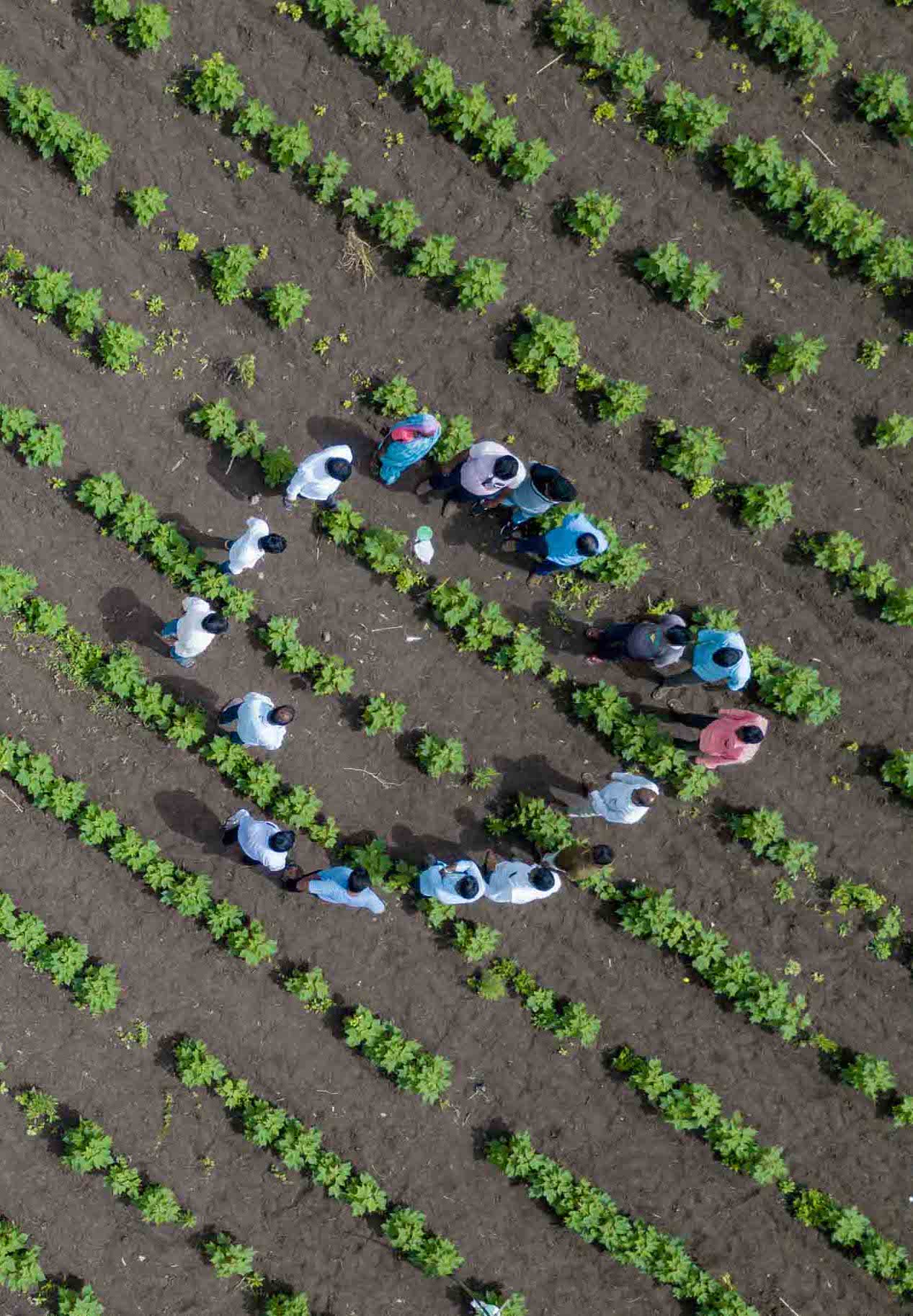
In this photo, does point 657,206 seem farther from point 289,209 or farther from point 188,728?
point 188,728

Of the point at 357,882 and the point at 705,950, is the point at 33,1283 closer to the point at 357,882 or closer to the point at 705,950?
the point at 357,882

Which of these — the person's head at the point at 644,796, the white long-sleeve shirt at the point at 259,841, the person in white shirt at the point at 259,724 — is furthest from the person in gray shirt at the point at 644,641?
the white long-sleeve shirt at the point at 259,841

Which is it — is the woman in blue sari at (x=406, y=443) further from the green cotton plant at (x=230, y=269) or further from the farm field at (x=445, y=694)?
the green cotton plant at (x=230, y=269)

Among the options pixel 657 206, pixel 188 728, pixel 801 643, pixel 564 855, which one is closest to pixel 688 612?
pixel 801 643

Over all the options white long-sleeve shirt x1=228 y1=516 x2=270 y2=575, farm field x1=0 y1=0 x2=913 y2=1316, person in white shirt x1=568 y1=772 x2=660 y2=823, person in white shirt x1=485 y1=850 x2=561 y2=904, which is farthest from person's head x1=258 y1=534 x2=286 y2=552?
person in white shirt x1=568 y1=772 x2=660 y2=823

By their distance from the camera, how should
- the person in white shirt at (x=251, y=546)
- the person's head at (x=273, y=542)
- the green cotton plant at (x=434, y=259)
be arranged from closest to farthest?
1. the person's head at (x=273, y=542)
2. the person in white shirt at (x=251, y=546)
3. the green cotton plant at (x=434, y=259)

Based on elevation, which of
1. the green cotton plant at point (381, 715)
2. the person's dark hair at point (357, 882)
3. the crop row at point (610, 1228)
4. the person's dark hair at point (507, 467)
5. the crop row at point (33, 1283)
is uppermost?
the person's dark hair at point (507, 467)
